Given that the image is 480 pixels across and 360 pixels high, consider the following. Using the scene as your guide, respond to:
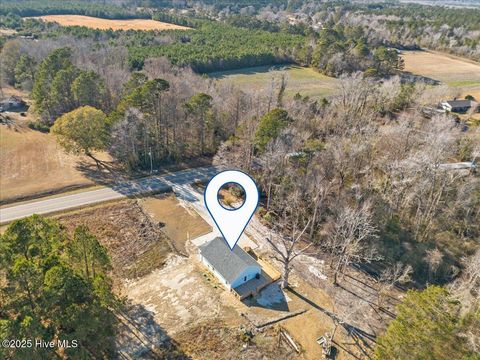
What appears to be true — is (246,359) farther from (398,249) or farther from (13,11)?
(13,11)

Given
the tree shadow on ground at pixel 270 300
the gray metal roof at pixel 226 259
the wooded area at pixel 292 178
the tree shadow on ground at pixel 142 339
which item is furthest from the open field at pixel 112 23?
the tree shadow on ground at pixel 142 339

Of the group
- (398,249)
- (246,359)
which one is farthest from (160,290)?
(398,249)

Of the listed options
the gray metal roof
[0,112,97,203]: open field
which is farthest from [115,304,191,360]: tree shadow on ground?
[0,112,97,203]: open field

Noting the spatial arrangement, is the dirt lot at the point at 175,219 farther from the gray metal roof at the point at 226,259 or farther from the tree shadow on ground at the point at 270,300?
the tree shadow on ground at the point at 270,300

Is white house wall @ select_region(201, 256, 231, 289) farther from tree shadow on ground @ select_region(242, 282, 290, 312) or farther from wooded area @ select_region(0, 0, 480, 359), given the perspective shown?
wooded area @ select_region(0, 0, 480, 359)

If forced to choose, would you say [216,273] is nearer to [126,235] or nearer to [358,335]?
[126,235]

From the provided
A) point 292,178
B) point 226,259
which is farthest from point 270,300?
point 292,178
